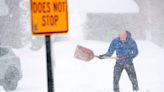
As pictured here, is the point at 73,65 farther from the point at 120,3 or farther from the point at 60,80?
the point at 120,3

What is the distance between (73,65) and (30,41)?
1.91 meters

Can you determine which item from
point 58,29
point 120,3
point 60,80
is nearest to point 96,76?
point 60,80

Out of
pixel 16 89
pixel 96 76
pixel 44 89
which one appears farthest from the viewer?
pixel 96 76

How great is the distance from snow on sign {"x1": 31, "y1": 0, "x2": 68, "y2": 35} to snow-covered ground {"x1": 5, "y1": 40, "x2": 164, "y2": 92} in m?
8.85

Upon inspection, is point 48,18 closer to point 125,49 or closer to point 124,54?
point 125,49

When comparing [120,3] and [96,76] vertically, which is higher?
[120,3]

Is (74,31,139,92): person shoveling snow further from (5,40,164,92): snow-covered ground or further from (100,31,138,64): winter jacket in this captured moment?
(5,40,164,92): snow-covered ground

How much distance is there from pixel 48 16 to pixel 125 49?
7.13 metres

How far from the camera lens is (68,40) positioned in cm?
2170

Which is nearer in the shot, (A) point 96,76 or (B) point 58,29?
(B) point 58,29

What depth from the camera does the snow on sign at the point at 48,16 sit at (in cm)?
702

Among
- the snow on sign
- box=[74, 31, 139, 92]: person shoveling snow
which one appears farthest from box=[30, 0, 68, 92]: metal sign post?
box=[74, 31, 139, 92]: person shoveling snow

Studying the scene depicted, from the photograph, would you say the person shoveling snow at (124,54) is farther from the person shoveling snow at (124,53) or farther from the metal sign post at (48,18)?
Answer: the metal sign post at (48,18)

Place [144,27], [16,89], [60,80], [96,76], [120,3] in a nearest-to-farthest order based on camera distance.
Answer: [16,89]
[60,80]
[96,76]
[144,27]
[120,3]
